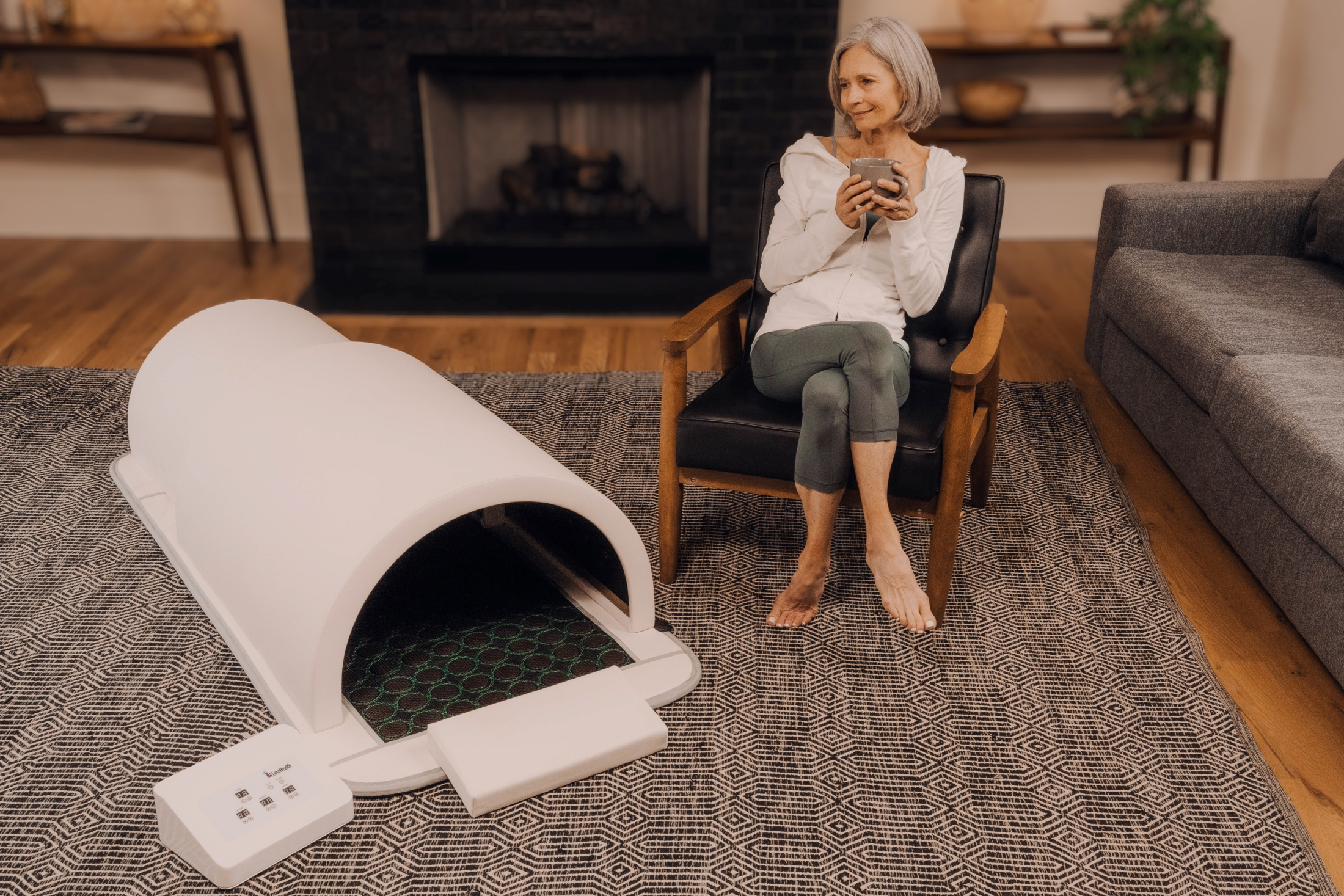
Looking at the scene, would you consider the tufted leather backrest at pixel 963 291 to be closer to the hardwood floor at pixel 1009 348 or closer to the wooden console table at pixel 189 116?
the hardwood floor at pixel 1009 348

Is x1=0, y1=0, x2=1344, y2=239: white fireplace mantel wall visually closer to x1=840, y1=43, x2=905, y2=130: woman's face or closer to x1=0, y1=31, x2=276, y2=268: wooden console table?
x1=0, y1=31, x2=276, y2=268: wooden console table

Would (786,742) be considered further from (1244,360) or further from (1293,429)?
(1244,360)

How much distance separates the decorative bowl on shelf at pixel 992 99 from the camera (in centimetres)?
412

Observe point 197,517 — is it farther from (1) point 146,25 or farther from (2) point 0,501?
(1) point 146,25

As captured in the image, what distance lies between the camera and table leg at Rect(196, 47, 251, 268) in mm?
3990

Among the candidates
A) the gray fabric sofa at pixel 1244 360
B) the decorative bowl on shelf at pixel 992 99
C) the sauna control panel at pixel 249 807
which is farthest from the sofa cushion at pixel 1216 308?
the sauna control panel at pixel 249 807

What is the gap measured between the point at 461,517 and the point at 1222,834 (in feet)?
5.39

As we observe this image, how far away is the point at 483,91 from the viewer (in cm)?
411

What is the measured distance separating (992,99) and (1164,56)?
65 cm

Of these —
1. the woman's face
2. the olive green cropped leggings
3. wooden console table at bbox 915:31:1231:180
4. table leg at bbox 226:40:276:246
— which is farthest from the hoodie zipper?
table leg at bbox 226:40:276:246

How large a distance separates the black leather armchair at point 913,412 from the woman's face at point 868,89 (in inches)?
13.8

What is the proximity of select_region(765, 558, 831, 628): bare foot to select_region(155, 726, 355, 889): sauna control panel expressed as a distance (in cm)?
86

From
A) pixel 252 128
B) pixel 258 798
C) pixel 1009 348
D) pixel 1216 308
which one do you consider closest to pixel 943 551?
pixel 1216 308

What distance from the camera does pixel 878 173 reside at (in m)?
2.03
